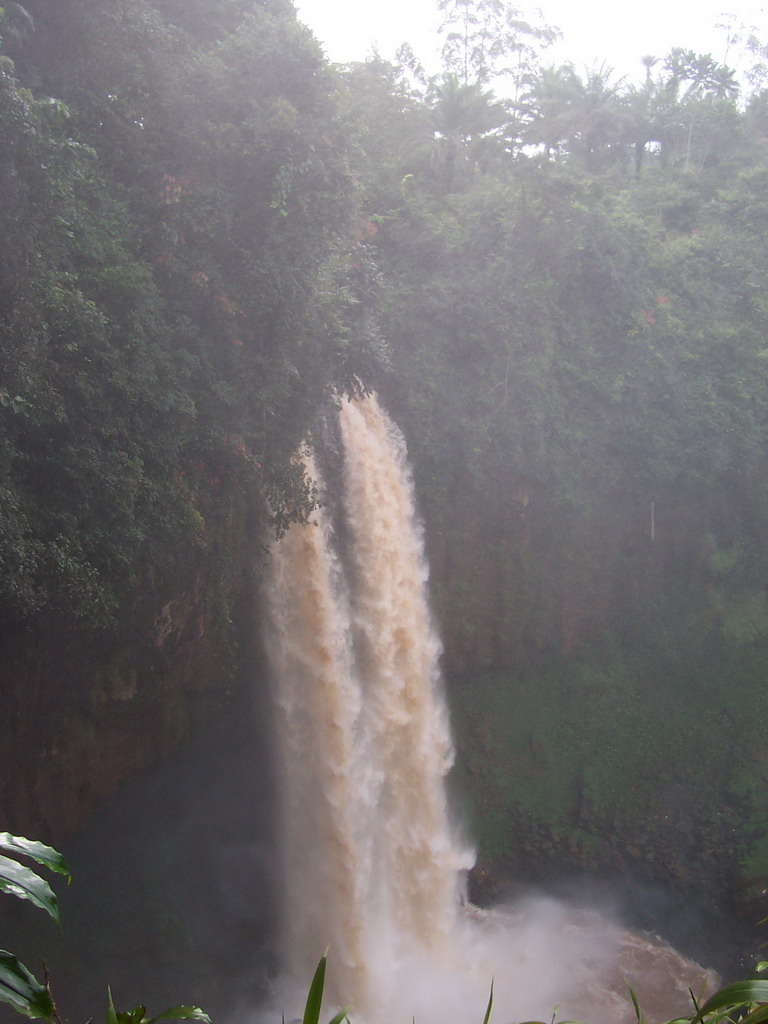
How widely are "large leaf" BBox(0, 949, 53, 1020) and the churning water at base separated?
958 centimetres

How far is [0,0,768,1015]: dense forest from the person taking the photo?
324 inches

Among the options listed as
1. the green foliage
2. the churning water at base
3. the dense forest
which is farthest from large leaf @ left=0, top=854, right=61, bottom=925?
the churning water at base

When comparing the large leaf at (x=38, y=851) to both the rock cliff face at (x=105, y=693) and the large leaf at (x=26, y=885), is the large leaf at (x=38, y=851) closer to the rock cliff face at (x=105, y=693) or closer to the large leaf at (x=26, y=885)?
the large leaf at (x=26, y=885)

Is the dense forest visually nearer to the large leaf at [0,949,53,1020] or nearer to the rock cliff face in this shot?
the rock cliff face

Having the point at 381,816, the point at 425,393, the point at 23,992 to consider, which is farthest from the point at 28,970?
the point at 425,393

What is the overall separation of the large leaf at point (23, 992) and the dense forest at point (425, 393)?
5.80 meters

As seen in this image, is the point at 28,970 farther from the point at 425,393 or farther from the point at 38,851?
the point at 425,393

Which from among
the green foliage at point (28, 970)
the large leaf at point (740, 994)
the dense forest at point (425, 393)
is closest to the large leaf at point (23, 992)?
the green foliage at point (28, 970)

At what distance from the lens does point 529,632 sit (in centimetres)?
1612

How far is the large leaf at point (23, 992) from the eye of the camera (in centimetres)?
145

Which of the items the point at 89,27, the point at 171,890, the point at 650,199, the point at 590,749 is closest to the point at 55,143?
the point at 89,27

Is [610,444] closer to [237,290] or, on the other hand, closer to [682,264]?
[682,264]

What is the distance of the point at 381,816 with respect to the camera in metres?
12.3

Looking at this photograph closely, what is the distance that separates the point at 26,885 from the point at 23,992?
172mm
